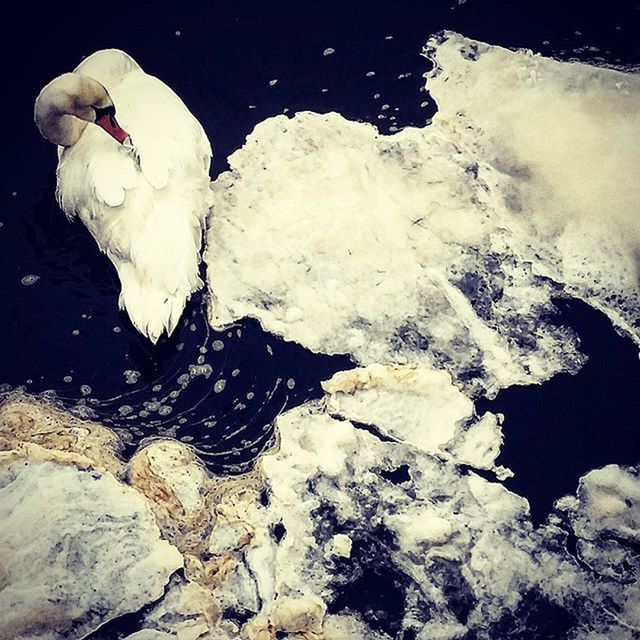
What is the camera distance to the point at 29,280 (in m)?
1.51

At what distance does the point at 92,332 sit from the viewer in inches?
57.0

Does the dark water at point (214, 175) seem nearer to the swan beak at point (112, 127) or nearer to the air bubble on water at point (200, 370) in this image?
the air bubble on water at point (200, 370)

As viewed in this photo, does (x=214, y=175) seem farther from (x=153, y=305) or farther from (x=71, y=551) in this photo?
(x=71, y=551)

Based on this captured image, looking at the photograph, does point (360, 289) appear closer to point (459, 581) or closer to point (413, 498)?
point (413, 498)

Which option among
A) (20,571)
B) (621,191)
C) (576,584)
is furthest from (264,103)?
(576,584)

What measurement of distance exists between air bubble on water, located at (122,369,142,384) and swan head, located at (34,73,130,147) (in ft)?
1.59

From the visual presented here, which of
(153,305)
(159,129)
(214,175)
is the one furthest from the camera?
(214,175)

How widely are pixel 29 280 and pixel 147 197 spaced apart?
358 millimetres

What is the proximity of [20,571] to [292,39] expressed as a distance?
1332 mm

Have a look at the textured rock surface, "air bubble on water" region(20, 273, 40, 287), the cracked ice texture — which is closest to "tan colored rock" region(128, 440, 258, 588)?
the textured rock surface

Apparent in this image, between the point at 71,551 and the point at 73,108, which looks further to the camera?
the point at 73,108

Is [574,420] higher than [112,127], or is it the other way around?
[112,127]

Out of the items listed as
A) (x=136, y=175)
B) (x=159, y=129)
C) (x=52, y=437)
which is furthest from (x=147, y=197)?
(x=52, y=437)

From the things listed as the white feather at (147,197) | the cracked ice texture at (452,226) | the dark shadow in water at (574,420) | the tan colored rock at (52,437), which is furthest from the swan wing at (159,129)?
the dark shadow in water at (574,420)
